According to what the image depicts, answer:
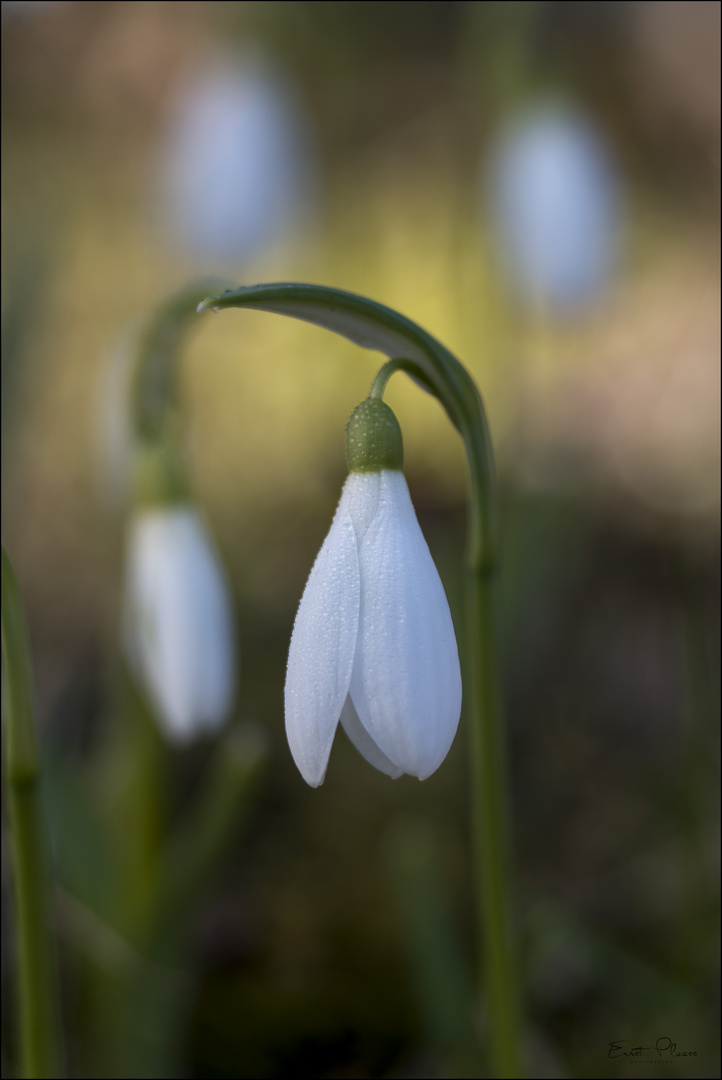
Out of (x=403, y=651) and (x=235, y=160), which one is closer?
(x=403, y=651)

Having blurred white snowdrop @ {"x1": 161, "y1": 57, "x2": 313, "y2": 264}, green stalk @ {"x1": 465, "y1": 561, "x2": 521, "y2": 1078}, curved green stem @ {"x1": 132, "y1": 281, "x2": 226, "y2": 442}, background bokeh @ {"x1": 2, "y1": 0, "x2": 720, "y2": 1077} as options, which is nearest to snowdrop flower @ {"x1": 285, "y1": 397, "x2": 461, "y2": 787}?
green stalk @ {"x1": 465, "y1": 561, "x2": 521, "y2": 1078}

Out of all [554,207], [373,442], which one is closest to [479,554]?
[373,442]

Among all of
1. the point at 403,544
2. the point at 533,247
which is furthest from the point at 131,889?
the point at 533,247

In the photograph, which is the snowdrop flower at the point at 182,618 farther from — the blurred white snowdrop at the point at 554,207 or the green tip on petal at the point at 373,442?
the blurred white snowdrop at the point at 554,207

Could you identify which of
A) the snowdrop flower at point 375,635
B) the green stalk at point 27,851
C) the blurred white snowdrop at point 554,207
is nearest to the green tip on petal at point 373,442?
the snowdrop flower at point 375,635

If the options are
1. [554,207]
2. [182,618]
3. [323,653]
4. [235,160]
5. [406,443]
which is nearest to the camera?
[323,653]

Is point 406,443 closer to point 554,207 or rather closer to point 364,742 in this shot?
point 554,207
